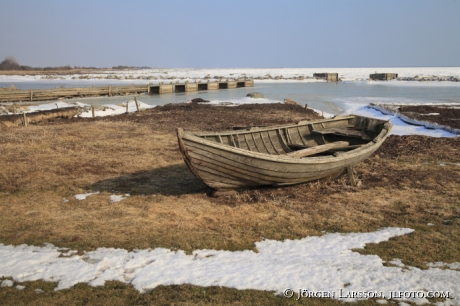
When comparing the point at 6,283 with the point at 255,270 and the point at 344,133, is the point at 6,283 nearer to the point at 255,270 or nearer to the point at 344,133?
the point at 255,270

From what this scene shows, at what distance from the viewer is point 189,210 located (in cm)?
784

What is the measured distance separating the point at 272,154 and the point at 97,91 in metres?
36.7

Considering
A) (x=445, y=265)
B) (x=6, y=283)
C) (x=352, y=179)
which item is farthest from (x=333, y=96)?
(x=6, y=283)

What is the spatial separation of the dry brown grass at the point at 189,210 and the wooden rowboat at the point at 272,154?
0.41 meters

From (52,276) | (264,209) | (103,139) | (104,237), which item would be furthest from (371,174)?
(103,139)

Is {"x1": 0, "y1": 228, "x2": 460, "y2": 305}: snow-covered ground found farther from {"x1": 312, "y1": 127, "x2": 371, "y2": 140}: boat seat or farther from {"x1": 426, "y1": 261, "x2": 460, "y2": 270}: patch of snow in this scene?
{"x1": 312, "y1": 127, "x2": 371, "y2": 140}: boat seat

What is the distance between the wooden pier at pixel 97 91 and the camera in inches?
1387

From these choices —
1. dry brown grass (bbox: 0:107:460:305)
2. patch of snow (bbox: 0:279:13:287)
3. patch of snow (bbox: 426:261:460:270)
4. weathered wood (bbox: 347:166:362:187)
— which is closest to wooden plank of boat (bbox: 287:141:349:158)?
dry brown grass (bbox: 0:107:460:305)

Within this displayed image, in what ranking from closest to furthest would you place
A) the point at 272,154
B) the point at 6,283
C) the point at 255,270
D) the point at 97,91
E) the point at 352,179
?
the point at 6,283, the point at 255,270, the point at 272,154, the point at 352,179, the point at 97,91

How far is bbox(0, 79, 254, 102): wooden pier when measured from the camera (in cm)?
3522

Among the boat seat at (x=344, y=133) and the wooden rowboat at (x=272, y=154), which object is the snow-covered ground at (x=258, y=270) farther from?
the boat seat at (x=344, y=133)

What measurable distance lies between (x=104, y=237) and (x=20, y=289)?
171 centimetres

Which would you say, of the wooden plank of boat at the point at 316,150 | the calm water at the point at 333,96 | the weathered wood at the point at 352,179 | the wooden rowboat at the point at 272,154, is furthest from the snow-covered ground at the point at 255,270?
the calm water at the point at 333,96

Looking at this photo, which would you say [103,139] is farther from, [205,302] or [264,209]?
[205,302]
